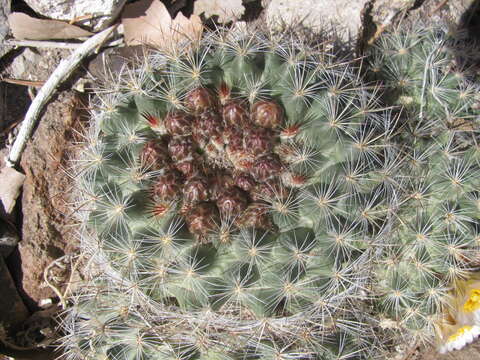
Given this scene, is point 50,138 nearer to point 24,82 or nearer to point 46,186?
point 46,186

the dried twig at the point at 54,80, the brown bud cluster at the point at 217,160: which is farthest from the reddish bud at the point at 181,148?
the dried twig at the point at 54,80

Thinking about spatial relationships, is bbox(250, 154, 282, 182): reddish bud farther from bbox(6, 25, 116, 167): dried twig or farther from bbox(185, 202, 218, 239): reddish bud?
bbox(6, 25, 116, 167): dried twig

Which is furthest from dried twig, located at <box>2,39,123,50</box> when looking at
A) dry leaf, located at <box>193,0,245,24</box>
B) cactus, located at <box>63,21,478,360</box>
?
cactus, located at <box>63,21,478,360</box>

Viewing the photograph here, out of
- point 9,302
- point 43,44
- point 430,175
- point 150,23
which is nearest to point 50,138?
point 43,44

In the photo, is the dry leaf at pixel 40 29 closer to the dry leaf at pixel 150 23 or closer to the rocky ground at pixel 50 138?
the rocky ground at pixel 50 138

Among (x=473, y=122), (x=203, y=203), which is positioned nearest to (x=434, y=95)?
(x=473, y=122)

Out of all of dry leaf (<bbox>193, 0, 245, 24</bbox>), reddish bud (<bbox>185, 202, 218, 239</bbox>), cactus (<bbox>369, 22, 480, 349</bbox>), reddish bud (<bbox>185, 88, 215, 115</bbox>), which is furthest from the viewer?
dry leaf (<bbox>193, 0, 245, 24</bbox>)
